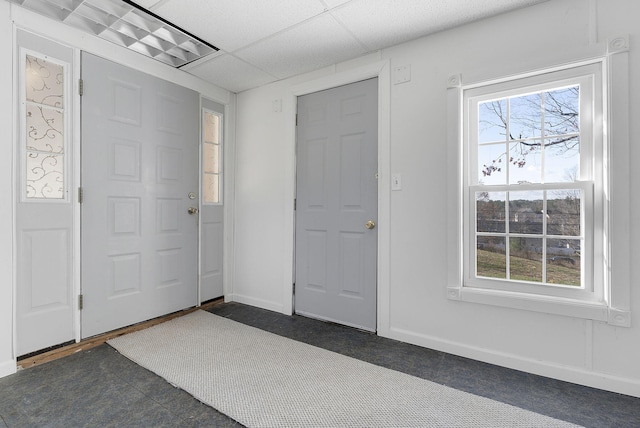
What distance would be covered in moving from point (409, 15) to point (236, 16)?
118cm

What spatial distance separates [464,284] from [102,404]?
7.68ft

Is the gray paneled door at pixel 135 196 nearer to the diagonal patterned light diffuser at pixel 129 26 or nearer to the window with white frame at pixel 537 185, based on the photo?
the diagonal patterned light diffuser at pixel 129 26

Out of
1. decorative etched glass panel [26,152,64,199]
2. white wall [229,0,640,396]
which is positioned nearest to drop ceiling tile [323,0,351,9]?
white wall [229,0,640,396]

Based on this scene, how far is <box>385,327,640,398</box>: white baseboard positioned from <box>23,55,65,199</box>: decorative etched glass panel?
2.79 metres

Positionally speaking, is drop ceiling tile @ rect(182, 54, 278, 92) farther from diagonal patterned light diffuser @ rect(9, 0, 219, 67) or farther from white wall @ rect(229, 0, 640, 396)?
white wall @ rect(229, 0, 640, 396)

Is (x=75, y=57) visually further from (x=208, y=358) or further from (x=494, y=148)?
(x=494, y=148)

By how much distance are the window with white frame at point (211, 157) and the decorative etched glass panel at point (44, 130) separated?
119 centimetres

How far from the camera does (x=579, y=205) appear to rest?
74.9 inches

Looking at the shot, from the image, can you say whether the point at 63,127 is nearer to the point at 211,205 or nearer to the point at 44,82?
the point at 44,82

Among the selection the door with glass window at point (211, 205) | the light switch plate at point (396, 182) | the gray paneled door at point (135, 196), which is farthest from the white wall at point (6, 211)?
the light switch plate at point (396, 182)

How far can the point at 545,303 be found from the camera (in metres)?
1.90

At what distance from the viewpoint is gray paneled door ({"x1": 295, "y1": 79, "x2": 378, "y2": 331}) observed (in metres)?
2.61

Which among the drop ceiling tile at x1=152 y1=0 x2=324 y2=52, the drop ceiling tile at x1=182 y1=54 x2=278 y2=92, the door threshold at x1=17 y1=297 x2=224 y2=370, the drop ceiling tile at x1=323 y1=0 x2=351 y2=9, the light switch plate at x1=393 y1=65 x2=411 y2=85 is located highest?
the drop ceiling tile at x1=182 y1=54 x2=278 y2=92

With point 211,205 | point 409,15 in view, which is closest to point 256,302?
point 211,205
